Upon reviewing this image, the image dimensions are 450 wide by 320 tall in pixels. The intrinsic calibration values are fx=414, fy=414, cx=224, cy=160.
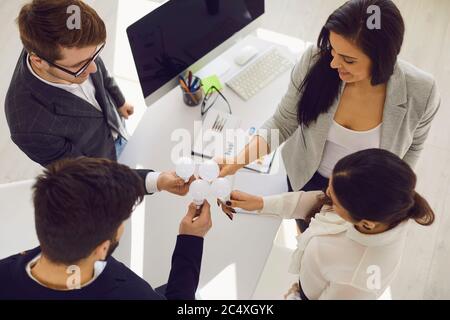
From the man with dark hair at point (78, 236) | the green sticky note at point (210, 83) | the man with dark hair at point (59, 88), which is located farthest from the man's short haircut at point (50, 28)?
the green sticky note at point (210, 83)

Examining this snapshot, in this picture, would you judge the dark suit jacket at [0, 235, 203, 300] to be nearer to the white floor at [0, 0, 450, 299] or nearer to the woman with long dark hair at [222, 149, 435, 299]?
the woman with long dark hair at [222, 149, 435, 299]

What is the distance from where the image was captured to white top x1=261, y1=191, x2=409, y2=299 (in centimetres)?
129

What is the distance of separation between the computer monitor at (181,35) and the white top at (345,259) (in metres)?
0.89

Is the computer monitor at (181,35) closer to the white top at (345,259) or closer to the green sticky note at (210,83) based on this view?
the green sticky note at (210,83)

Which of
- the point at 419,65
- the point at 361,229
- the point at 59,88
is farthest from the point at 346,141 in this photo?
the point at 419,65

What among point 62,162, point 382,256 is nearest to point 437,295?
point 382,256

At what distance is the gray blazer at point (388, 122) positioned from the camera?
150 cm

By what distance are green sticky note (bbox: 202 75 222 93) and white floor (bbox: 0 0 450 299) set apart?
0.33 metres

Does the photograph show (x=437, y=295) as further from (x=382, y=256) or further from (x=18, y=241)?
(x=18, y=241)

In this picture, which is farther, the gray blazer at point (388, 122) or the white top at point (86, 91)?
the white top at point (86, 91)

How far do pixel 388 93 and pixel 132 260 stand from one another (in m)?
1.18

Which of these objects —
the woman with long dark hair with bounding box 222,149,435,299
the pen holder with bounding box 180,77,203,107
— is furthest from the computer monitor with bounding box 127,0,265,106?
the woman with long dark hair with bounding box 222,149,435,299

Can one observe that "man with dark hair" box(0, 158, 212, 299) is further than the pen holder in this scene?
No

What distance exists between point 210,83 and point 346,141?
28.0 inches
